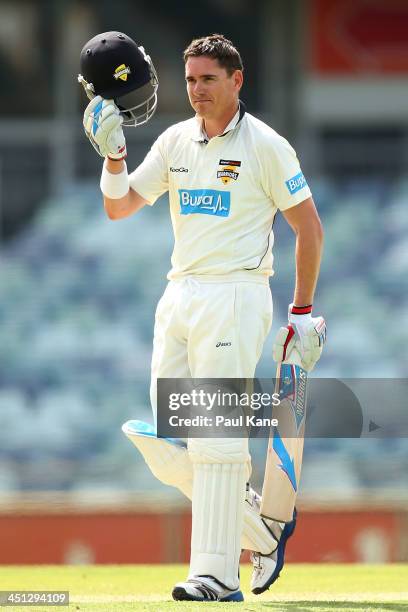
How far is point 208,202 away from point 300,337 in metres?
0.46

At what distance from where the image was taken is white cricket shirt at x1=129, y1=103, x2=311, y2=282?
360cm

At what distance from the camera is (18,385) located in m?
8.84

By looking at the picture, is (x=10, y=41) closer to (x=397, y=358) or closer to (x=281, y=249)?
(x=281, y=249)

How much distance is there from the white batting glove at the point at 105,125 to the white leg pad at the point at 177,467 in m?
0.77

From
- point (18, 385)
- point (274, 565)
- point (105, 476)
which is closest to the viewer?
point (274, 565)

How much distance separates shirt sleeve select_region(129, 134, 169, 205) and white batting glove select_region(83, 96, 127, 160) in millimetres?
164

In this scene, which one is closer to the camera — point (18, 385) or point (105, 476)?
point (105, 476)

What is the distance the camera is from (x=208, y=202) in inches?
142

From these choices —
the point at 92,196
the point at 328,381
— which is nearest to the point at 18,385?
the point at 92,196

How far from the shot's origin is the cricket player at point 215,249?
3535 mm

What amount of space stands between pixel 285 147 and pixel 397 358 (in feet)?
17.9

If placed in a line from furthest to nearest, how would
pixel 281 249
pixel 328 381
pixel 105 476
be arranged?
pixel 281 249 → pixel 105 476 → pixel 328 381

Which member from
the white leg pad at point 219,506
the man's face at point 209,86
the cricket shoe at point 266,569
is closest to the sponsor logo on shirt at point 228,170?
the man's face at point 209,86

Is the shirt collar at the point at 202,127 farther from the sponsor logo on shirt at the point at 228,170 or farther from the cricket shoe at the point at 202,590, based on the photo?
the cricket shoe at the point at 202,590
